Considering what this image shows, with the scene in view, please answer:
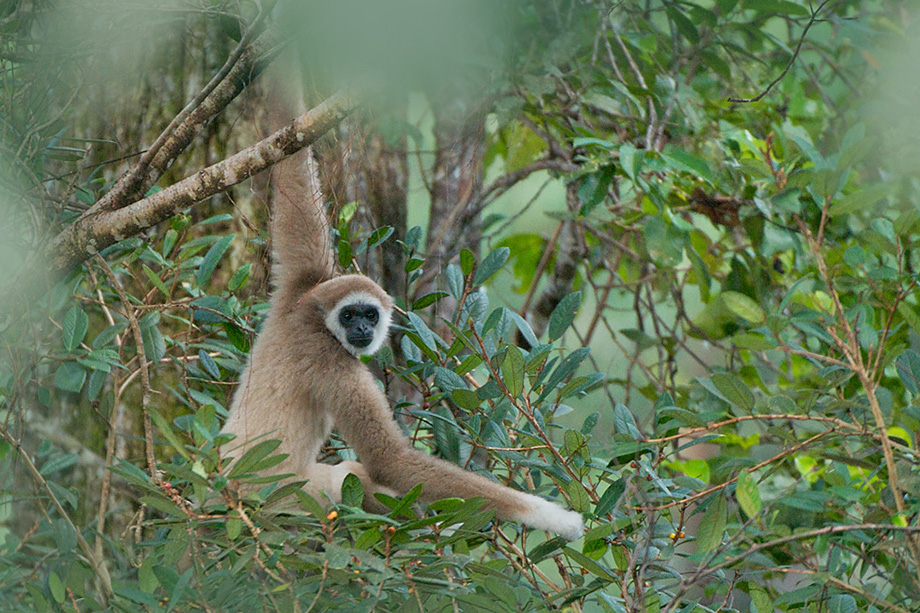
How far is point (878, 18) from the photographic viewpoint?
19.4 ft

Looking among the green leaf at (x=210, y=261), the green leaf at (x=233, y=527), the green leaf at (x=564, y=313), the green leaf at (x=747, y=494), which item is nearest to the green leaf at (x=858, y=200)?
the green leaf at (x=564, y=313)

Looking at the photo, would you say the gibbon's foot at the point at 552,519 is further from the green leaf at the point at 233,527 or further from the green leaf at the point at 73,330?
the green leaf at the point at 73,330

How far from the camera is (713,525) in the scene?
2604mm

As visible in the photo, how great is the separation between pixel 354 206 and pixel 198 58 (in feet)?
4.68

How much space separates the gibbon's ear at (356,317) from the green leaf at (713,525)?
1761 mm

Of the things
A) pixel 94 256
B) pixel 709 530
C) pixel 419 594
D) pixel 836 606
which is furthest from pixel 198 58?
pixel 836 606

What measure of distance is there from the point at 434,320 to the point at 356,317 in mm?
889

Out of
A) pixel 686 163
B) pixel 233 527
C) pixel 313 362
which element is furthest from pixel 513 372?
pixel 686 163

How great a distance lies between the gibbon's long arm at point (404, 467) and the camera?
10.4 ft

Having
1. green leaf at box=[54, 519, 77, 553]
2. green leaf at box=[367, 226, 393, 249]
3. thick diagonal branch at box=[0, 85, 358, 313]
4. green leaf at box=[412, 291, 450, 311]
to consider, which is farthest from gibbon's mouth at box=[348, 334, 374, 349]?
green leaf at box=[54, 519, 77, 553]

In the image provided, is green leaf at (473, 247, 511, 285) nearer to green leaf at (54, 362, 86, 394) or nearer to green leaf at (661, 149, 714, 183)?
green leaf at (661, 149, 714, 183)

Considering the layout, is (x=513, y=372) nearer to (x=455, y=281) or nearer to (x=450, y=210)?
(x=455, y=281)

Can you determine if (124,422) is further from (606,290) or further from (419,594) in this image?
(606,290)

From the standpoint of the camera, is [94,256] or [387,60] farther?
[94,256]
